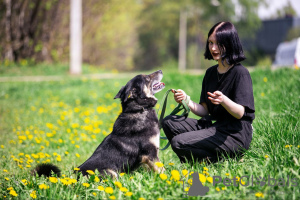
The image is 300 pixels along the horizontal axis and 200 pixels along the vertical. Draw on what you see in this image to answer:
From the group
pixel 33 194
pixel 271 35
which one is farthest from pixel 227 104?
pixel 271 35

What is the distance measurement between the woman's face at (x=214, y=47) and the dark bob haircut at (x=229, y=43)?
34 mm

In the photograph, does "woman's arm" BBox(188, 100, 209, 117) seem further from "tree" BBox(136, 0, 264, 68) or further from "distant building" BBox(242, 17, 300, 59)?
"distant building" BBox(242, 17, 300, 59)

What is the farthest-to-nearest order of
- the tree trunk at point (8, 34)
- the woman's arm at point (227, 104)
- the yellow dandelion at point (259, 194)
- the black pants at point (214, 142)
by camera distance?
the tree trunk at point (8, 34) → the black pants at point (214, 142) → the woman's arm at point (227, 104) → the yellow dandelion at point (259, 194)

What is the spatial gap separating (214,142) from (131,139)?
2.82 ft

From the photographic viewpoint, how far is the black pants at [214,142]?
2.95 meters

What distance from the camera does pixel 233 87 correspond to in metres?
2.94

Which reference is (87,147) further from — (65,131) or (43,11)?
(43,11)

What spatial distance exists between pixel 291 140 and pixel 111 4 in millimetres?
19263

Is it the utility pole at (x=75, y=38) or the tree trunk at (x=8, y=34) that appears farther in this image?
the tree trunk at (x=8, y=34)

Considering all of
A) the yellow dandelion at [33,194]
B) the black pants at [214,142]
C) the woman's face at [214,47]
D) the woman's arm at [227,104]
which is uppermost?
the woman's face at [214,47]

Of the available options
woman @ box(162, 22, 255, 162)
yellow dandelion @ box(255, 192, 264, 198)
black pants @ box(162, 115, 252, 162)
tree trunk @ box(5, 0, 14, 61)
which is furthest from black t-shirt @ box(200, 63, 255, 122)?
tree trunk @ box(5, 0, 14, 61)

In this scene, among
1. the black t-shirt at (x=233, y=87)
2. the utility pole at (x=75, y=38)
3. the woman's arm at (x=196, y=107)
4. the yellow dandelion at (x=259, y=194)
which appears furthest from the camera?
the utility pole at (x=75, y=38)

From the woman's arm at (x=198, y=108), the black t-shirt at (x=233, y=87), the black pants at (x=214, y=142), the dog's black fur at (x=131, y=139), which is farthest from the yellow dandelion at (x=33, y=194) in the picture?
the black t-shirt at (x=233, y=87)

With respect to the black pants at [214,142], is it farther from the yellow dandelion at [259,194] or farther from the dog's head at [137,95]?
the yellow dandelion at [259,194]
